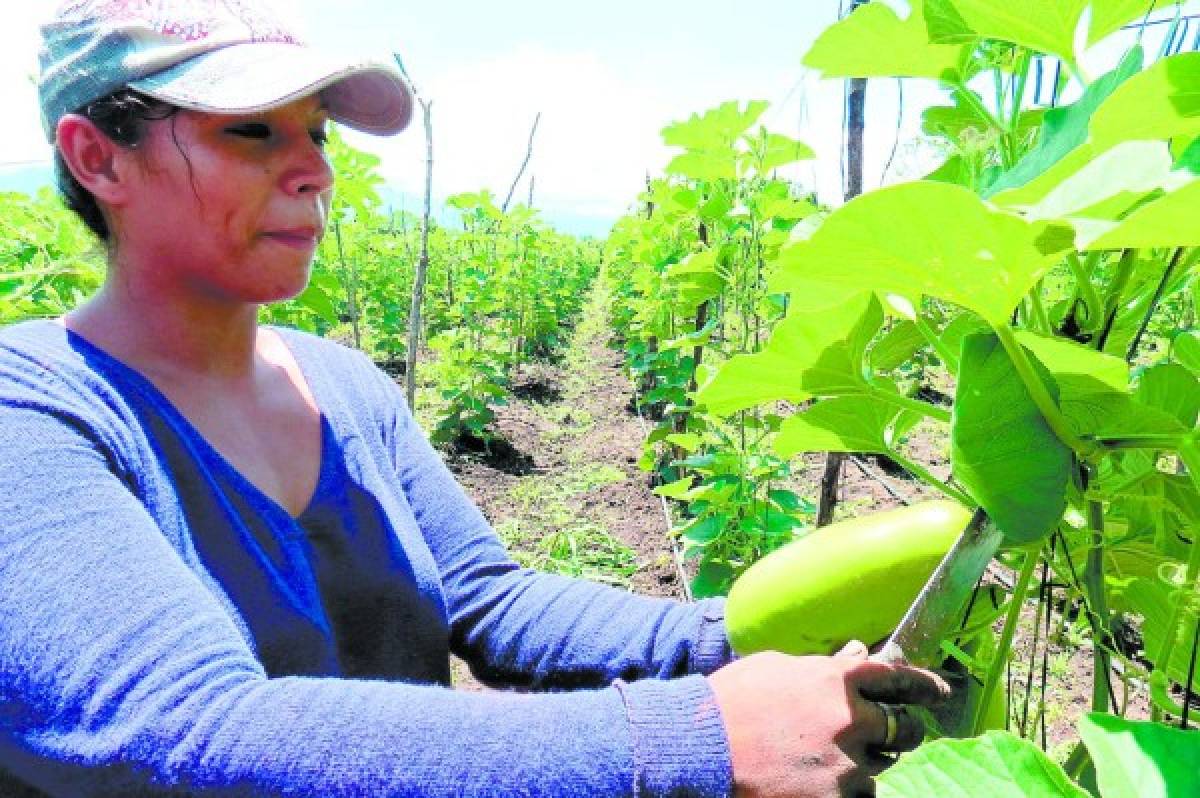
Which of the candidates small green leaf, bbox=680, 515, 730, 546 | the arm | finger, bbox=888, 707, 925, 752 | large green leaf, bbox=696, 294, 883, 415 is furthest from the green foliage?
small green leaf, bbox=680, 515, 730, 546

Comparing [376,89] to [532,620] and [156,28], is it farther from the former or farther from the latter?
[532,620]

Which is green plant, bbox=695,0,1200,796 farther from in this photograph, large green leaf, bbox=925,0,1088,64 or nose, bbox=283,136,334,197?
nose, bbox=283,136,334,197

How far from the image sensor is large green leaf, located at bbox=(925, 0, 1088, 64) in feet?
2.06

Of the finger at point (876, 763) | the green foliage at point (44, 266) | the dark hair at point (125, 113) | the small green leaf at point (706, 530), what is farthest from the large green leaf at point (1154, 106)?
the small green leaf at point (706, 530)

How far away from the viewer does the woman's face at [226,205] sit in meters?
1.14

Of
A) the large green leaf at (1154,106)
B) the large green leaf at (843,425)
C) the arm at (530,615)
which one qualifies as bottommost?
the arm at (530,615)

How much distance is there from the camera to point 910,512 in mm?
768

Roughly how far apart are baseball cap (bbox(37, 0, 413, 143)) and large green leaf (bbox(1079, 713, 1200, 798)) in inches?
42.6

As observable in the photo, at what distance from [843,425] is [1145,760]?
0.43 metres

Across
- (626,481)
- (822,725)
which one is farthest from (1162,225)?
(626,481)

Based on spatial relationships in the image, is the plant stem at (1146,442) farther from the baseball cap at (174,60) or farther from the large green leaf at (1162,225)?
the baseball cap at (174,60)

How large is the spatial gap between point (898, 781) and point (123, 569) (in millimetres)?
653

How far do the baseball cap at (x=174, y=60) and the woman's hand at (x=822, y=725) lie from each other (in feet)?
2.98

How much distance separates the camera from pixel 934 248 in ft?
1.62
